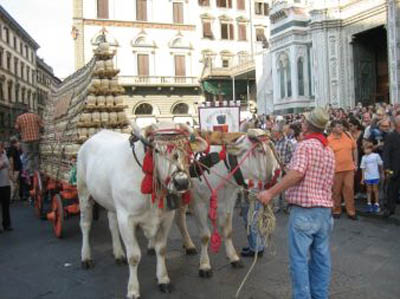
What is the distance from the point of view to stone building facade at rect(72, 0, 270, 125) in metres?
39.2

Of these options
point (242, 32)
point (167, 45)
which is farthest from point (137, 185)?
point (242, 32)

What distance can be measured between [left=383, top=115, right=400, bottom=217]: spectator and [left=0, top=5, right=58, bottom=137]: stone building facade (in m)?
51.7

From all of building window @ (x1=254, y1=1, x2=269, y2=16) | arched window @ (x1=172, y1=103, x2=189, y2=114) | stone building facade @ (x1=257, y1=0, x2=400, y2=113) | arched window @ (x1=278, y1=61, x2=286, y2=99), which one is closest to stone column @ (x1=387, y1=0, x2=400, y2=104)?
stone building facade @ (x1=257, y1=0, x2=400, y2=113)

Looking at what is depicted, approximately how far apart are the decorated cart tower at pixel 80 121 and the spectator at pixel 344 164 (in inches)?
159

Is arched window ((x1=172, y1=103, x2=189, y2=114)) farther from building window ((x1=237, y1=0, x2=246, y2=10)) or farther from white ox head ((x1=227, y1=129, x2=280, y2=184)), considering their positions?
white ox head ((x1=227, y1=129, x2=280, y2=184))

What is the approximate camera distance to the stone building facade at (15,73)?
178 ft

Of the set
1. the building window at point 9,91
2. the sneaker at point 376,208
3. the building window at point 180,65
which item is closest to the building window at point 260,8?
the building window at point 180,65

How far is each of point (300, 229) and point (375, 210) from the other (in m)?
5.72

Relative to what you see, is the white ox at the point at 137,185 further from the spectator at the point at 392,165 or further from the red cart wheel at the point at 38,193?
the spectator at the point at 392,165

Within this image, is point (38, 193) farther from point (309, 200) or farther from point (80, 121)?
point (309, 200)

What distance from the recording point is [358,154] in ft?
32.7

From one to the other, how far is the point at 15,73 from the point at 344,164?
58937 mm

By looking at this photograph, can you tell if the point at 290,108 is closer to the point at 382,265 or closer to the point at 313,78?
the point at 313,78

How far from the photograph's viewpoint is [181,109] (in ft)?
138
